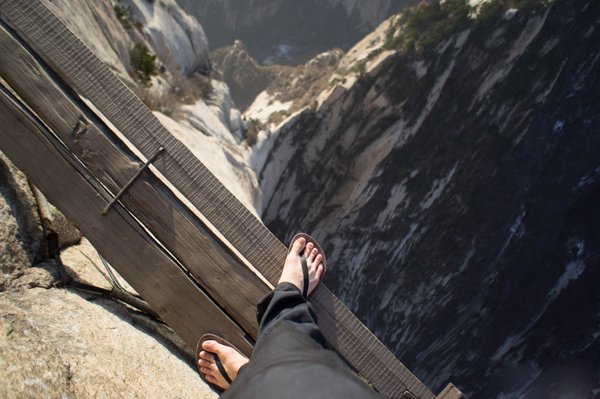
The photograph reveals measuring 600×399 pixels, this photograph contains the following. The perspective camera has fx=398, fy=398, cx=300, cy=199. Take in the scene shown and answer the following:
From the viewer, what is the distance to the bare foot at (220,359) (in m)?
2.12

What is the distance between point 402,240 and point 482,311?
23.2ft

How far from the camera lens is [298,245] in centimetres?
261

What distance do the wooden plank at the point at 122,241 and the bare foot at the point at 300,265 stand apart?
0.42 m

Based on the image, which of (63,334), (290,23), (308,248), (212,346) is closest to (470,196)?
(308,248)

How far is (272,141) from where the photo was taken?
15625 millimetres

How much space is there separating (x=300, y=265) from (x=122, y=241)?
3.29ft

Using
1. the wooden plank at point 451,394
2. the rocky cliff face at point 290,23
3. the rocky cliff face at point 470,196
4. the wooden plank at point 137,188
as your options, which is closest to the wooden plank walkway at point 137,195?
the wooden plank at point 137,188

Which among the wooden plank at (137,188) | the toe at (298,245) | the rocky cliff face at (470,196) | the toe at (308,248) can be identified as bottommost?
the rocky cliff face at (470,196)

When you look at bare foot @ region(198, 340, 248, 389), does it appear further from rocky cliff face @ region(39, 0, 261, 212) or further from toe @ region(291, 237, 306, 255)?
rocky cliff face @ region(39, 0, 261, 212)

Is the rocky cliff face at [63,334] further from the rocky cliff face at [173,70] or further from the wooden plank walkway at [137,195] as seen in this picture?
A: the rocky cliff face at [173,70]

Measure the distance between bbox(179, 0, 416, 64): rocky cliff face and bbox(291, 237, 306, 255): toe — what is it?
135 ft

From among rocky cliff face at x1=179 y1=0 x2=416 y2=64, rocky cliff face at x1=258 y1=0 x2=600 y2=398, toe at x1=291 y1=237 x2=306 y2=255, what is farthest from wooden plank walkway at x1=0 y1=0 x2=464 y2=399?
rocky cliff face at x1=179 y1=0 x2=416 y2=64

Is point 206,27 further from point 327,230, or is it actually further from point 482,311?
point 482,311

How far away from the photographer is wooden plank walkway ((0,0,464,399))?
2078mm
